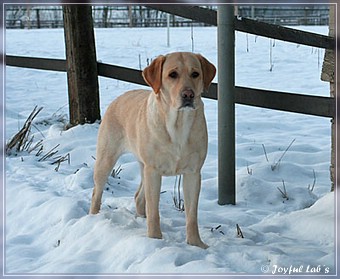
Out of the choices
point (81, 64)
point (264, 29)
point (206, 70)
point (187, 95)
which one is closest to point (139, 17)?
point (81, 64)

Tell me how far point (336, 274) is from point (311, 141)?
3.16m

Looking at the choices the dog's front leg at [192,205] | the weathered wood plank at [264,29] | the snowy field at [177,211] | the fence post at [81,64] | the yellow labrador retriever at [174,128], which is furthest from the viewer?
the fence post at [81,64]

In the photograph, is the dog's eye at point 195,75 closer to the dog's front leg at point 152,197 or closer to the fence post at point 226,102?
the dog's front leg at point 152,197

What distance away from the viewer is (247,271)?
3.16 metres

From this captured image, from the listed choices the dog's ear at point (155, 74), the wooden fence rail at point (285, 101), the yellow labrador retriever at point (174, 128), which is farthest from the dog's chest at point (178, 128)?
the wooden fence rail at point (285, 101)

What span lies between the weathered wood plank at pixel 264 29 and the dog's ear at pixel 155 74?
1.38 metres

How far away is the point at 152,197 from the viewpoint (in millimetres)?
3709

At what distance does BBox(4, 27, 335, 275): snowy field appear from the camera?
10.9ft

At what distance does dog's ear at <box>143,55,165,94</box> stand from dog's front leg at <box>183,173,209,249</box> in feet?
1.93

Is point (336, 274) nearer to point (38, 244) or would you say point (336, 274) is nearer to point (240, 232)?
point (240, 232)

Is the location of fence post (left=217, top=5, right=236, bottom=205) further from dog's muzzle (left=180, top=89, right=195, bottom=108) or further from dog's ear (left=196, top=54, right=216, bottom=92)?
dog's muzzle (left=180, top=89, right=195, bottom=108)

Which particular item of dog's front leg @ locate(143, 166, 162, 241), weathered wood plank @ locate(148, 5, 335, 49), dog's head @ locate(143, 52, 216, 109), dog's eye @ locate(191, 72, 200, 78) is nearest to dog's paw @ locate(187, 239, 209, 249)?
dog's front leg @ locate(143, 166, 162, 241)

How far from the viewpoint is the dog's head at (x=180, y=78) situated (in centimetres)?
337

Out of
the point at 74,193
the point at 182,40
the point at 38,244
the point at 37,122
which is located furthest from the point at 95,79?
the point at 182,40
